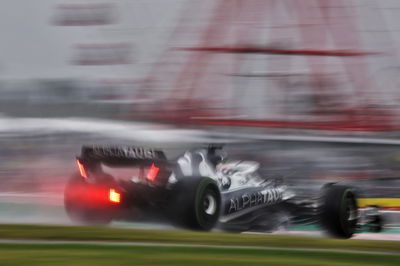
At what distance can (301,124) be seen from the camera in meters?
14.0

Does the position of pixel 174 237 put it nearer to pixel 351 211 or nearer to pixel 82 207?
pixel 82 207

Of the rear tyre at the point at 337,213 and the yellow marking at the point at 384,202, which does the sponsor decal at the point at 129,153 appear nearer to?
the rear tyre at the point at 337,213

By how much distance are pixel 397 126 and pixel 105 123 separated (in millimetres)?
5511

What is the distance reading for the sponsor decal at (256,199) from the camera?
841cm

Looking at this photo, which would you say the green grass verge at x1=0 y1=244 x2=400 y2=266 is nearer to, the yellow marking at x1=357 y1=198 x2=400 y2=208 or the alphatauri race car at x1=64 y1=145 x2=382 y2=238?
the alphatauri race car at x1=64 y1=145 x2=382 y2=238

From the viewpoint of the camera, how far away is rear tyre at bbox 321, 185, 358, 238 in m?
8.58

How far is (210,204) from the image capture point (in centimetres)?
808

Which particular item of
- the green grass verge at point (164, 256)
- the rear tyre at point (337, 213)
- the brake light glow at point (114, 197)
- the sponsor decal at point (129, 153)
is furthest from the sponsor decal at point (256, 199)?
the green grass verge at point (164, 256)

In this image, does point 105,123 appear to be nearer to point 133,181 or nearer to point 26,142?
point 26,142

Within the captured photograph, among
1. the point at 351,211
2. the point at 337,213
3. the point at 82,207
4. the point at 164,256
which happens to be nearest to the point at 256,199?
the point at 337,213

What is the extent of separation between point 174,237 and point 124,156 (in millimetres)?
1875

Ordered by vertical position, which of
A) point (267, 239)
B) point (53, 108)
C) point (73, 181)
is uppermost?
point (53, 108)

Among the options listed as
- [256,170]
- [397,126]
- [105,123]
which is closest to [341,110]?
[397,126]

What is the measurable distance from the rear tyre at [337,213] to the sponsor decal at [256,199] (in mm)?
577
